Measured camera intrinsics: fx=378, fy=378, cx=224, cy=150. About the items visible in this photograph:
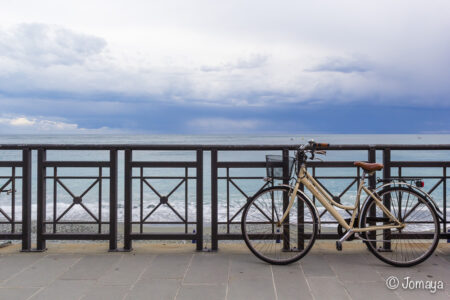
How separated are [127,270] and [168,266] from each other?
1.32 feet

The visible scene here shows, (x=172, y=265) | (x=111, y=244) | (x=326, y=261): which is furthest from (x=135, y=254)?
(x=326, y=261)

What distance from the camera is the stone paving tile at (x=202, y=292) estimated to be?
10.0ft

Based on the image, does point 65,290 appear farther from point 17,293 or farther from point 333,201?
point 333,201

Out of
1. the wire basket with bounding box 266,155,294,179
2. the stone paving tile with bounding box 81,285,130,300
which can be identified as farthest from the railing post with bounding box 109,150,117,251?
the wire basket with bounding box 266,155,294,179

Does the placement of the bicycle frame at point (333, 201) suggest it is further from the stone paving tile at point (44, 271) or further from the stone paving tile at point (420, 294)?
the stone paving tile at point (44, 271)

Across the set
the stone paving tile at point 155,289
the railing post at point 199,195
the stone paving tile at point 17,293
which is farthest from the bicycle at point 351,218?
the stone paving tile at point 17,293

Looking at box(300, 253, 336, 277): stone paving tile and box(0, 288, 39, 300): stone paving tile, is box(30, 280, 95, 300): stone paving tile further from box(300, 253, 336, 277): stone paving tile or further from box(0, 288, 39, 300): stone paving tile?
box(300, 253, 336, 277): stone paving tile

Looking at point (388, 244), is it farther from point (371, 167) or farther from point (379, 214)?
point (371, 167)

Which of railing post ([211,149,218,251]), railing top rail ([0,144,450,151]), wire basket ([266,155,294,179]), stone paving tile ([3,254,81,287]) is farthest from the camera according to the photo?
railing post ([211,149,218,251])

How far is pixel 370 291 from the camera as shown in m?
3.18

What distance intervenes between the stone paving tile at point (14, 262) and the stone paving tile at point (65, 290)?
0.60 metres

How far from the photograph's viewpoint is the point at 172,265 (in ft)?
12.7

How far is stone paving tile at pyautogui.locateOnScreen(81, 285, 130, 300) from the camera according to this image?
3.06 metres

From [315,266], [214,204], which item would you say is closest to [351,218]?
[315,266]
